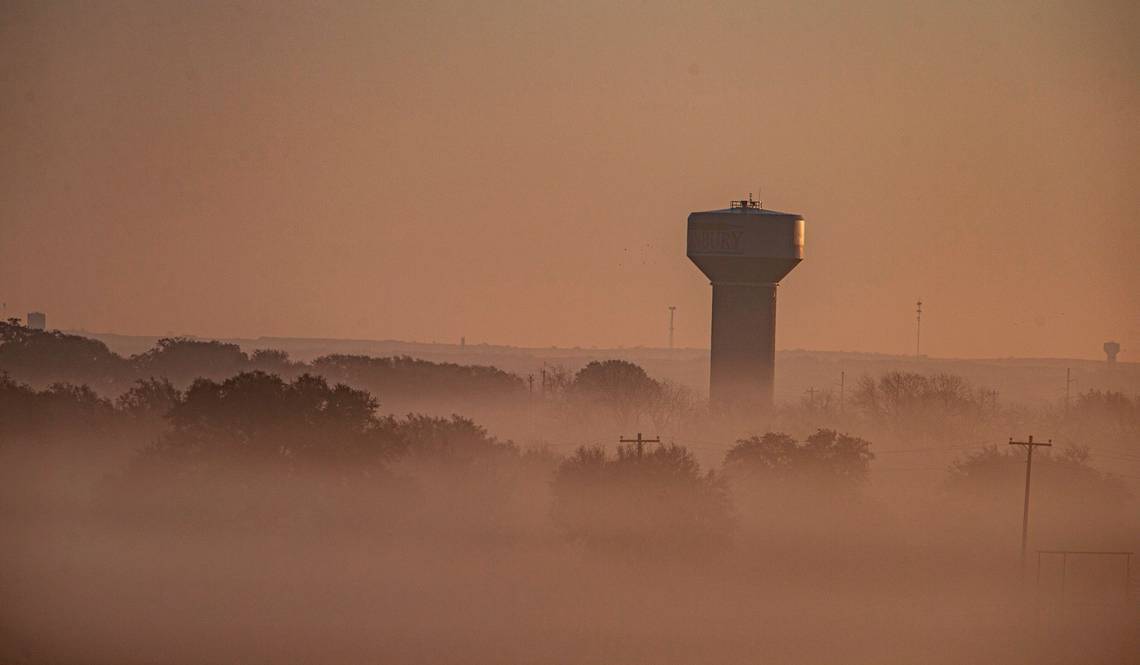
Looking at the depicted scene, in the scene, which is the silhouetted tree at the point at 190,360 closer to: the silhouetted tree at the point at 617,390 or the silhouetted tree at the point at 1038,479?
the silhouetted tree at the point at 617,390

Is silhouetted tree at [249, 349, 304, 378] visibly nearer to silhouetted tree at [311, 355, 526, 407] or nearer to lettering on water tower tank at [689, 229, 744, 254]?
silhouetted tree at [311, 355, 526, 407]

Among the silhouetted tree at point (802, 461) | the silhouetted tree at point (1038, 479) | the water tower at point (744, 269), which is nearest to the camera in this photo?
the silhouetted tree at point (802, 461)

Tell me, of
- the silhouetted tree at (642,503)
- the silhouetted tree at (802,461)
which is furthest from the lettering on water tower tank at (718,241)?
the silhouetted tree at (642,503)

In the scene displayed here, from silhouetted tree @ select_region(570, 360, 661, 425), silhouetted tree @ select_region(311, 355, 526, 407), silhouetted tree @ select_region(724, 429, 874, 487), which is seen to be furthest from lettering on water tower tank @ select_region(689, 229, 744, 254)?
silhouetted tree @ select_region(311, 355, 526, 407)

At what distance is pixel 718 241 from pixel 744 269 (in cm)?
221

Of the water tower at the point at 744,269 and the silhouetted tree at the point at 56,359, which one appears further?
the silhouetted tree at the point at 56,359

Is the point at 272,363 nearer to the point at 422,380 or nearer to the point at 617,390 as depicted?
the point at 422,380

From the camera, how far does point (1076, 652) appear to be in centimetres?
7238

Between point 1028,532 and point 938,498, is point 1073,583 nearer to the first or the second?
point 1028,532

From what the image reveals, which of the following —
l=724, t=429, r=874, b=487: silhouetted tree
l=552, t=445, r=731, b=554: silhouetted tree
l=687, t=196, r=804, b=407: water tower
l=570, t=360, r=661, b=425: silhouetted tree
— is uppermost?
l=687, t=196, r=804, b=407: water tower

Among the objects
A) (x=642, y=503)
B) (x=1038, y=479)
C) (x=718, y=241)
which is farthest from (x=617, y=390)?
(x=642, y=503)

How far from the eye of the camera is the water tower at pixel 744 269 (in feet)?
427

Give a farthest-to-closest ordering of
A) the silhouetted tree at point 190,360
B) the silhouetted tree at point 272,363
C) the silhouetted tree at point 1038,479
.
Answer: the silhouetted tree at point 272,363 < the silhouetted tree at point 190,360 < the silhouetted tree at point 1038,479

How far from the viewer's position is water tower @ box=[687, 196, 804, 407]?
427 ft
